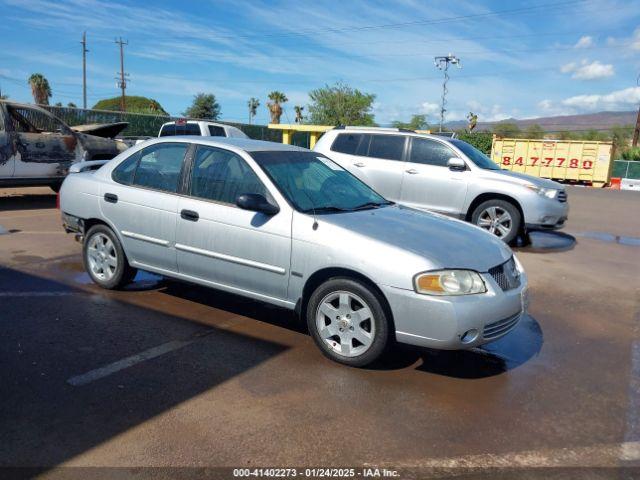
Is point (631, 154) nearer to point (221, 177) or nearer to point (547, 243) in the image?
point (547, 243)

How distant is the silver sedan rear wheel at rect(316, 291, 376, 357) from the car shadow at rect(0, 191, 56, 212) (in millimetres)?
9417

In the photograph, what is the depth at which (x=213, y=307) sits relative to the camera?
5441 mm

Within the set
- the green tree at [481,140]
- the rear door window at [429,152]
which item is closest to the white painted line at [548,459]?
the rear door window at [429,152]

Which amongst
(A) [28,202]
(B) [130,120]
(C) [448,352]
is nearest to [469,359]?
(C) [448,352]

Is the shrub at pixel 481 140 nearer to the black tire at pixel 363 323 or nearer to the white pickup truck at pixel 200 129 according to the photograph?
the white pickup truck at pixel 200 129

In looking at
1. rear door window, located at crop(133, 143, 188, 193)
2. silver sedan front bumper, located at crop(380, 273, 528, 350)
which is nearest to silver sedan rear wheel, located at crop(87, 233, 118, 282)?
rear door window, located at crop(133, 143, 188, 193)

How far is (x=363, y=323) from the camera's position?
405cm

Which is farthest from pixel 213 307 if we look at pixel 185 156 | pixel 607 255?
pixel 607 255

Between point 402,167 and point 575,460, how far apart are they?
682cm

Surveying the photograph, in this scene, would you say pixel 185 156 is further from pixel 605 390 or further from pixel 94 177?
pixel 605 390

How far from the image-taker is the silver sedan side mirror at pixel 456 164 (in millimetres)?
9000

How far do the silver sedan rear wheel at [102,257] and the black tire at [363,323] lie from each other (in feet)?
7.86

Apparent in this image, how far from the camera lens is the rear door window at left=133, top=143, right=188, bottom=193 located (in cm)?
515

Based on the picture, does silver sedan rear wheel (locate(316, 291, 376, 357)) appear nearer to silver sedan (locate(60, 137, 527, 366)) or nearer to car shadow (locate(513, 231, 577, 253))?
silver sedan (locate(60, 137, 527, 366))
